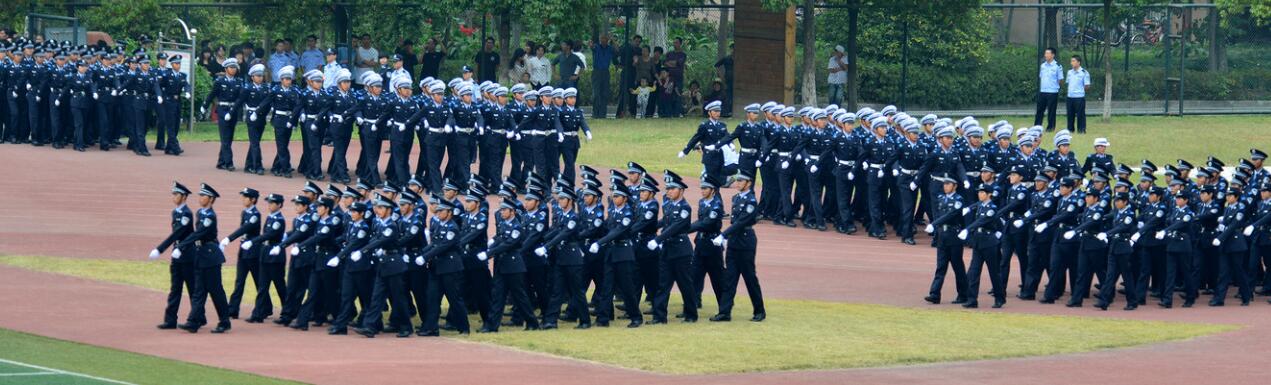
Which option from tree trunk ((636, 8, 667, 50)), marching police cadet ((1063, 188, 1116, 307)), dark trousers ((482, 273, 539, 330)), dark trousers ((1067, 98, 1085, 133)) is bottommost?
dark trousers ((482, 273, 539, 330))

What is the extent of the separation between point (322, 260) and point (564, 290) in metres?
2.29

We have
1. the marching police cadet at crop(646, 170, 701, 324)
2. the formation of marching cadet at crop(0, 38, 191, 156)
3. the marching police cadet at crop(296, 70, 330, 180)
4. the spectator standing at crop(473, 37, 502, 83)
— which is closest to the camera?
the marching police cadet at crop(646, 170, 701, 324)

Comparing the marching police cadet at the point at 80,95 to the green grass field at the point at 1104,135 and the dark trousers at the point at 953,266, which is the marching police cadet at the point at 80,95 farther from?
the dark trousers at the point at 953,266

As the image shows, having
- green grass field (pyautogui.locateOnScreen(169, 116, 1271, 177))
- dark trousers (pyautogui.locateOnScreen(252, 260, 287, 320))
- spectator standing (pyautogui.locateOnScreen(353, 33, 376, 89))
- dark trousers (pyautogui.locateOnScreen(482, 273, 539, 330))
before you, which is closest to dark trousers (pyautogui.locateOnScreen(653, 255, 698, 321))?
dark trousers (pyautogui.locateOnScreen(482, 273, 539, 330))

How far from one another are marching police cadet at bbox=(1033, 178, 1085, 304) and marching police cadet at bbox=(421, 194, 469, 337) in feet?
21.2

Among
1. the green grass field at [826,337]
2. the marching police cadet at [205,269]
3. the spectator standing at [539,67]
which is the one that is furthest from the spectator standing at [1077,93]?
the marching police cadet at [205,269]

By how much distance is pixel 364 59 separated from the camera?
35031 millimetres

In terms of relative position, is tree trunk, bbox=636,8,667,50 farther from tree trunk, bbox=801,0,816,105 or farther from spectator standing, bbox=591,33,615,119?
tree trunk, bbox=801,0,816,105

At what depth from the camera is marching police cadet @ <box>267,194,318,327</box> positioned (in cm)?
1802

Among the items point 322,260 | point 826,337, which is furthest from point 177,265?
point 826,337

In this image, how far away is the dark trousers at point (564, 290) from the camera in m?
18.5

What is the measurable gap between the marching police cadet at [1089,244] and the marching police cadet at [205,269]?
8611 millimetres

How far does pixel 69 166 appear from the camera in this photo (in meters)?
27.8

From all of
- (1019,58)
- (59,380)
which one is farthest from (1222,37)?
(59,380)
